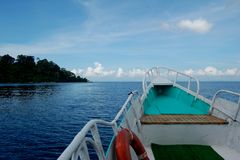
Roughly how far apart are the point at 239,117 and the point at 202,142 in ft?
3.83

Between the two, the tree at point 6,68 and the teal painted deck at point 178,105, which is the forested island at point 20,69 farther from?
the teal painted deck at point 178,105

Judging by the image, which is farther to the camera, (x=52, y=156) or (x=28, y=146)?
(x=28, y=146)

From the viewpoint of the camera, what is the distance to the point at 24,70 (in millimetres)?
190250

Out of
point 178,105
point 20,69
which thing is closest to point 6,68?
point 20,69

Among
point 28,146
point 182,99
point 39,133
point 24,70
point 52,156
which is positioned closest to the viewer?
point 182,99

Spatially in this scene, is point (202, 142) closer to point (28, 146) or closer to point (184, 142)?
point (184, 142)

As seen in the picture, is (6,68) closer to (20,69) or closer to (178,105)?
(20,69)

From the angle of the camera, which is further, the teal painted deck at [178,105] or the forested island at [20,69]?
the forested island at [20,69]

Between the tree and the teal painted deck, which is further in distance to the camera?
the tree

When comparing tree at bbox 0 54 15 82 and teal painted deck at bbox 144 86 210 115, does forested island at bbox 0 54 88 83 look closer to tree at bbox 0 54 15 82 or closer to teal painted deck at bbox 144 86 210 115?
tree at bbox 0 54 15 82

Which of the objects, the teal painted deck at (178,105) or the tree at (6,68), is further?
the tree at (6,68)

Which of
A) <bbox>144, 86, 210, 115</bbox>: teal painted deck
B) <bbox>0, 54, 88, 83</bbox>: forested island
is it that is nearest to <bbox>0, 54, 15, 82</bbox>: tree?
<bbox>0, 54, 88, 83</bbox>: forested island

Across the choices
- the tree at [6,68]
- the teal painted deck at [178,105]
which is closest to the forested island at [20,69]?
the tree at [6,68]

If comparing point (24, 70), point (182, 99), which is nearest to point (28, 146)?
point (182, 99)
